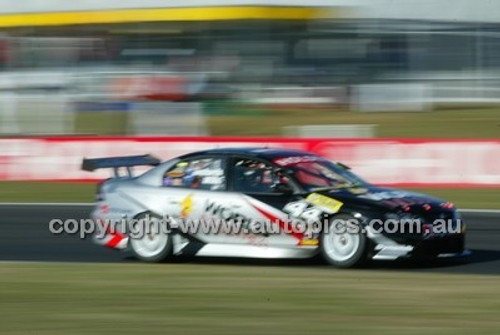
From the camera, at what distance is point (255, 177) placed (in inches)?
419

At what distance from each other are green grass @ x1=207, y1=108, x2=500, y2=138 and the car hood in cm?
1664

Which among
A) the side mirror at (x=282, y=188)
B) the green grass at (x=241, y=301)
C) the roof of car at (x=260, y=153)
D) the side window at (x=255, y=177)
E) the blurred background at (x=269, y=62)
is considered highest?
the blurred background at (x=269, y=62)

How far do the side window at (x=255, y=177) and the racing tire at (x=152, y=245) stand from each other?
905mm

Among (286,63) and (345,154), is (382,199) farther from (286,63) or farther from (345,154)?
(286,63)

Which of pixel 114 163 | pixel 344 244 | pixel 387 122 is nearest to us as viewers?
pixel 344 244

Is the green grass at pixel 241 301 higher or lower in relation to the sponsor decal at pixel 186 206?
lower

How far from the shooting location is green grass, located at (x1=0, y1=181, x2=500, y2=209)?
54.6 ft

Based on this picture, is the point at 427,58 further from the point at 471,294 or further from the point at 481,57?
the point at 471,294

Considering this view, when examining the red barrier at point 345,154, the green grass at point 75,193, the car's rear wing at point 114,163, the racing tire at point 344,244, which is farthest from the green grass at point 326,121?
the racing tire at point 344,244

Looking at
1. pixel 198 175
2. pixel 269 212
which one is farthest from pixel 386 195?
pixel 198 175

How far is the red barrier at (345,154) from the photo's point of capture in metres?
17.8

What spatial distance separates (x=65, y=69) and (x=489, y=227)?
21340 millimetres

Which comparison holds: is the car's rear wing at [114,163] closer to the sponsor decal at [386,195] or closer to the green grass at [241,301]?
the green grass at [241,301]

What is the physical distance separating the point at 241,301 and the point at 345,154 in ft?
34.5
